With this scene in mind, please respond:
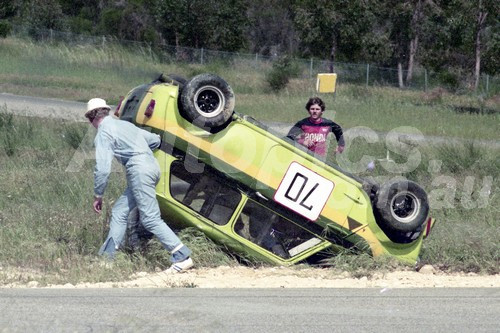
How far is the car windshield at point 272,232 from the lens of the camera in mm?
9789

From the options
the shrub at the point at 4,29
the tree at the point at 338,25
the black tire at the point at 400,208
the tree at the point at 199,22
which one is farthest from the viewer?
the tree at the point at 199,22

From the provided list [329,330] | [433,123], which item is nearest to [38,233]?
[329,330]

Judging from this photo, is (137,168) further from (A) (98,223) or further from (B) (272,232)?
(A) (98,223)

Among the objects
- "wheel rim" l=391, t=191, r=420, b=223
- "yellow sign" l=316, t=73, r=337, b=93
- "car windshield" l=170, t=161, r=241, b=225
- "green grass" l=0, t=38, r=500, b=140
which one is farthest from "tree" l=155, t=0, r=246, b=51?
"wheel rim" l=391, t=191, r=420, b=223

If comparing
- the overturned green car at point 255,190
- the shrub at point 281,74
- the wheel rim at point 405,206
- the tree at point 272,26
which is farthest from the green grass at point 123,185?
the tree at point 272,26

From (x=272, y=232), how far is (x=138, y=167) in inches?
63.8

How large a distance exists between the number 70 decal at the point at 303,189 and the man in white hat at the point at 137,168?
3.59 feet

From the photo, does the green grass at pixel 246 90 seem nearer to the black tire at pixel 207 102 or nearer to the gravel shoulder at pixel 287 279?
the gravel shoulder at pixel 287 279

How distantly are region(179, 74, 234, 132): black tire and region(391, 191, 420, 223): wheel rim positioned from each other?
6.21 ft

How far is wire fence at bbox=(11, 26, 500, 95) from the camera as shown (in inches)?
1454

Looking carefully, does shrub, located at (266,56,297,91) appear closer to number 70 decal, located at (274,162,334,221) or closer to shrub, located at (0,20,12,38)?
shrub, located at (0,20,12,38)

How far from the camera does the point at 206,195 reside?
974cm

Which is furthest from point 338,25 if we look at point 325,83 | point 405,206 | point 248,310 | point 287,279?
point 248,310

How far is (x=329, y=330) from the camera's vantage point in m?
7.00
